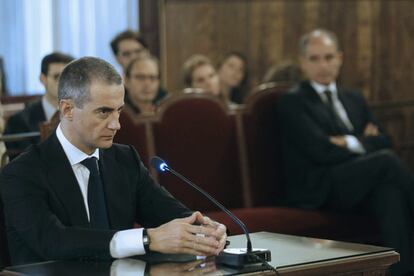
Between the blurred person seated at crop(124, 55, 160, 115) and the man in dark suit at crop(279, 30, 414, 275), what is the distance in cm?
86

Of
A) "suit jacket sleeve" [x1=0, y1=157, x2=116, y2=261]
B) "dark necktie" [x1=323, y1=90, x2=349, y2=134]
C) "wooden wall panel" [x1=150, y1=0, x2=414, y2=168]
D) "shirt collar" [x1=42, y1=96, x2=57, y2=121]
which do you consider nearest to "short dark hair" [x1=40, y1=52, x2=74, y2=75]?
"shirt collar" [x1=42, y1=96, x2=57, y2=121]

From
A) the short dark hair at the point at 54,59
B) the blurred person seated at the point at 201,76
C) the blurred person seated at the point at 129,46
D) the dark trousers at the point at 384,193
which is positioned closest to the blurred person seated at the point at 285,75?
the blurred person seated at the point at 201,76

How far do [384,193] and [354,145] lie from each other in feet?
1.39

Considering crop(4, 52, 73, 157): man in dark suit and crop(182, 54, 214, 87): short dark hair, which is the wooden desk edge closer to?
crop(4, 52, 73, 157): man in dark suit

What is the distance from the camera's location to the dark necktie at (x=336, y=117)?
5.96 meters

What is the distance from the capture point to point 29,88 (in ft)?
26.0

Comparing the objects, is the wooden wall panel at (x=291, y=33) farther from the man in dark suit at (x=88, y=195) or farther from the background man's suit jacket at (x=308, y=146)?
the man in dark suit at (x=88, y=195)

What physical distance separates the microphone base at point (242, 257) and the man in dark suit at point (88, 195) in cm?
8

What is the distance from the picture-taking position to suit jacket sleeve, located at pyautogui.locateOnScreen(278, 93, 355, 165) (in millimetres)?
5719

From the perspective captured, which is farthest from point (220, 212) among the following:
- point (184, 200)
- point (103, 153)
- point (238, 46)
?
point (238, 46)

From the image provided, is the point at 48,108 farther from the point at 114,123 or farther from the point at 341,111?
the point at 114,123

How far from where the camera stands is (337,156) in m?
5.71

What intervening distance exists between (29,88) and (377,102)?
9.46ft

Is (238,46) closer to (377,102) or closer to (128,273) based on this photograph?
(377,102)
